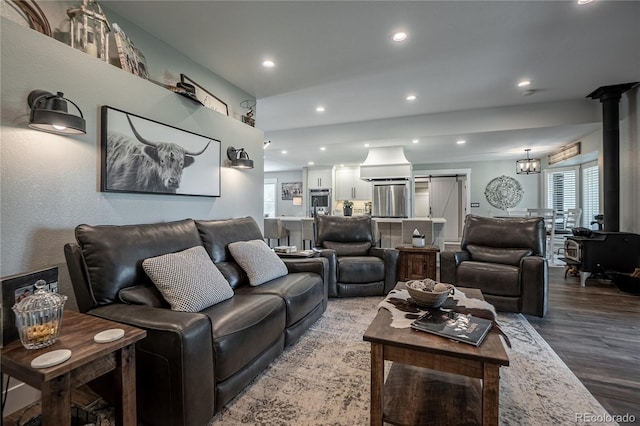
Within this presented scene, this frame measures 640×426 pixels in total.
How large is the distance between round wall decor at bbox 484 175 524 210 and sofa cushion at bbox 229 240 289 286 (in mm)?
7352

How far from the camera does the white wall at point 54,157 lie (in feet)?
5.21

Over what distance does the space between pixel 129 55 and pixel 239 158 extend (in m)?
1.34

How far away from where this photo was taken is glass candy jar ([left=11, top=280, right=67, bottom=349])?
3.58ft

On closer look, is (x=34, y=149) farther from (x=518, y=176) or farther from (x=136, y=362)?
(x=518, y=176)

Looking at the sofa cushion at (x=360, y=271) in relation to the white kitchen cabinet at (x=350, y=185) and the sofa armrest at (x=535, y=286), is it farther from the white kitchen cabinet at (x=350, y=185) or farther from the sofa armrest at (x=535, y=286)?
the white kitchen cabinet at (x=350, y=185)

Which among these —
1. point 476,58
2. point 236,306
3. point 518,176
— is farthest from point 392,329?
point 518,176

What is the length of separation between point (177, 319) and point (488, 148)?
6.87m

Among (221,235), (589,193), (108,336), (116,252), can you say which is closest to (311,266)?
(221,235)

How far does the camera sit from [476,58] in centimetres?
307

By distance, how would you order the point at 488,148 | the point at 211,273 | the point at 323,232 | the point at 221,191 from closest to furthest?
Answer: the point at 211,273, the point at 221,191, the point at 323,232, the point at 488,148

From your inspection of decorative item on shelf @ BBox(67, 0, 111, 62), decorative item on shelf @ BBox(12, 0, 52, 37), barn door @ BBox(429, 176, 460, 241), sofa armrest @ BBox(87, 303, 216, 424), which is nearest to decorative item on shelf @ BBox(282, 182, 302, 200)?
barn door @ BBox(429, 176, 460, 241)

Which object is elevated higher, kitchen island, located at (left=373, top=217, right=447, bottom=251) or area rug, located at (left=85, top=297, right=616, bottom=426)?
kitchen island, located at (left=373, top=217, right=447, bottom=251)

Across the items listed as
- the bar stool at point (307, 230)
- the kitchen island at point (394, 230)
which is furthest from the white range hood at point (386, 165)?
the bar stool at point (307, 230)

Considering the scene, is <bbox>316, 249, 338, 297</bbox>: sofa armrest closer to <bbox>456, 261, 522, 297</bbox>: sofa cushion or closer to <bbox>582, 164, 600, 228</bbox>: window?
<bbox>456, 261, 522, 297</bbox>: sofa cushion
